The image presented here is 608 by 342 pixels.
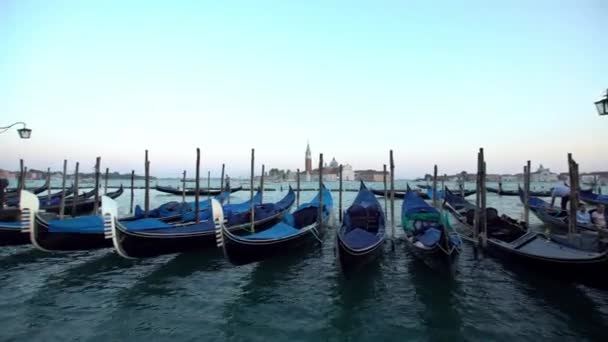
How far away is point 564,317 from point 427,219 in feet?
14.5

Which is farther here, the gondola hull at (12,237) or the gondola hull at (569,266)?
the gondola hull at (12,237)

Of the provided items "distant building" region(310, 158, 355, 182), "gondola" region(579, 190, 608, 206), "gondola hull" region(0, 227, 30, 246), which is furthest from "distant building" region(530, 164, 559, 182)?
"gondola hull" region(0, 227, 30, 246)

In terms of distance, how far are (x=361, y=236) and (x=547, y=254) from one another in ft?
9.73

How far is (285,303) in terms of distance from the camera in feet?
16.4

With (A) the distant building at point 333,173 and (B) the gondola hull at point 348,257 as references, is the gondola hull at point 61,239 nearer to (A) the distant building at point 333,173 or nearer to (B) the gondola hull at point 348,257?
(B) the gondola hull at point 348,257

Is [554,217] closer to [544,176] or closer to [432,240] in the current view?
[432,240]

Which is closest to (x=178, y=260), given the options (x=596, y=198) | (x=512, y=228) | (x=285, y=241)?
(x=285, y=241)

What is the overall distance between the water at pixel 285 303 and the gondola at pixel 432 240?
0.34 meters

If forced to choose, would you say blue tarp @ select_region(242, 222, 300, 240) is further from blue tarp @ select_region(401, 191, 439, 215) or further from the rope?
blue tarp @ select_region(401, 191, 439, 215)

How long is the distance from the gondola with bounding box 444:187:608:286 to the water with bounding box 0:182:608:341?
1.11 feet

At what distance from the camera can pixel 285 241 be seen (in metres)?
7.08

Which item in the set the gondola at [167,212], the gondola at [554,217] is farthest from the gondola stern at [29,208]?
the gondola at [554,217]

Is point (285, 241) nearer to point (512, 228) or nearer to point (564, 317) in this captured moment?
point (564, 317)

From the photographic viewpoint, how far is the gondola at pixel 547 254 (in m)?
4.52
